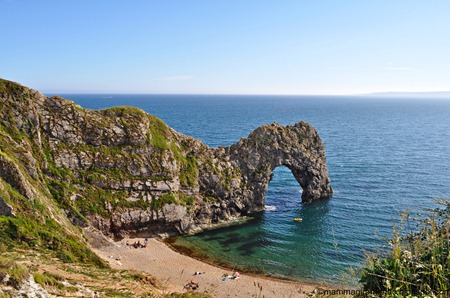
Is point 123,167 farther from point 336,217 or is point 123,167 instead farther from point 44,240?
point 336,217

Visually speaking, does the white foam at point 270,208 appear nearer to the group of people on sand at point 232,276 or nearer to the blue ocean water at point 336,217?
the blue ocean water at point 336,217

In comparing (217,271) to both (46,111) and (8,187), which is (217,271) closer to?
(8,187)

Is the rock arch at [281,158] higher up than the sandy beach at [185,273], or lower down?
higher up

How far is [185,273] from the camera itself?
4153cm

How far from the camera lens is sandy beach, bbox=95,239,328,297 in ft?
123

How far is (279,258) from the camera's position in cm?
4631

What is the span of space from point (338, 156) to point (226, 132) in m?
54.4

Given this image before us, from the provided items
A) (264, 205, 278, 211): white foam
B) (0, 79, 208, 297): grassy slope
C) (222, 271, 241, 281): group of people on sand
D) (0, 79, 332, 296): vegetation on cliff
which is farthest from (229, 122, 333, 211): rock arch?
(0, 79, 208, 297): grassy slope

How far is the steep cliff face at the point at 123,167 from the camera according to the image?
4566 cm

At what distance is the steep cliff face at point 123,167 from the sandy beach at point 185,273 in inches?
220

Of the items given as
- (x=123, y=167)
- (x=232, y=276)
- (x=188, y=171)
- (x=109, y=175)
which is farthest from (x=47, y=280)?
(x=188, y=171)

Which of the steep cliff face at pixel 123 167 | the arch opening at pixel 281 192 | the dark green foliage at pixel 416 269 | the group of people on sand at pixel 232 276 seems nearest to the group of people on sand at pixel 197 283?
the group of people on sand at pixel 232 276

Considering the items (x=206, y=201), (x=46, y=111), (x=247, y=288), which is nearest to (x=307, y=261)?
(x=247, y=288)

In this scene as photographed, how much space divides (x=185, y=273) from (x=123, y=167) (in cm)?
2047
